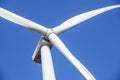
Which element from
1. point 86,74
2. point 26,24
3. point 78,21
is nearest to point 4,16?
point 26,24

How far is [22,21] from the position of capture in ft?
25.1

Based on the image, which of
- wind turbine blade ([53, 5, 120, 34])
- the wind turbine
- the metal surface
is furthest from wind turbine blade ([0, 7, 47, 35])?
wind turbine blade ([53, 5, 120, 34])

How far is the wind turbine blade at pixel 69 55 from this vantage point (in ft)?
19.6

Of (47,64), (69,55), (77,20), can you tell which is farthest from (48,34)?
(69,55)

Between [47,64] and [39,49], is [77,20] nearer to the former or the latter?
[39,49]

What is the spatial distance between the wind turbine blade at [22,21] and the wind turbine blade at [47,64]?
44 centimetres

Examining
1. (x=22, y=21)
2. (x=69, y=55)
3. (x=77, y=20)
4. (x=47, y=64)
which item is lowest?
(x=69, y=55)

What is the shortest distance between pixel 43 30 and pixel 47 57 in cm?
83

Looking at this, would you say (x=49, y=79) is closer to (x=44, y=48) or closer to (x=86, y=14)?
(x=44, y=48)

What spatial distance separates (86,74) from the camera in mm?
5980

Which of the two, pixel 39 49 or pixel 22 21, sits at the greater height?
pixel 22 21

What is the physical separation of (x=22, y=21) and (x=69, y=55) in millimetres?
1768

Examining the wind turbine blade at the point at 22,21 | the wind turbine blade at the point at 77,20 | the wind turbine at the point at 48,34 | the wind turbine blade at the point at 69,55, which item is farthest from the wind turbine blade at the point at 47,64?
the wind turbine blade at the point at 77,20

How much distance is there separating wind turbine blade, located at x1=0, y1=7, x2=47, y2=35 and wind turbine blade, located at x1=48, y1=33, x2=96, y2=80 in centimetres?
30
